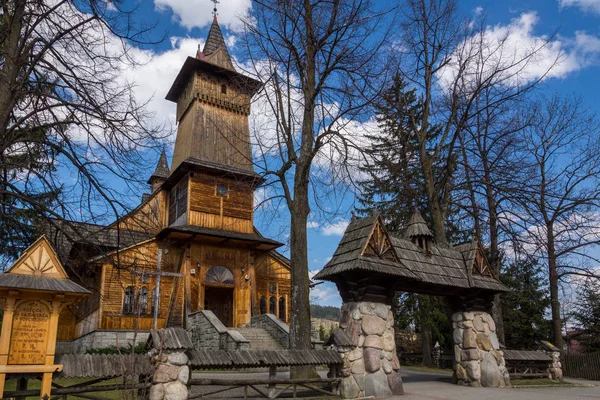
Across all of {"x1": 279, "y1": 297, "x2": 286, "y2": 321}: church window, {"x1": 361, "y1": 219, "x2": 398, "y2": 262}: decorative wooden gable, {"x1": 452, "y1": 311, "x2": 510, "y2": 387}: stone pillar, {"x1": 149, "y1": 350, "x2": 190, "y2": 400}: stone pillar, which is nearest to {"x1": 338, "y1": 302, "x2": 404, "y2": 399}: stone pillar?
{"x1": 361, "y1": 219, "x2": 398, "y2": 262}: decorative wooden gable

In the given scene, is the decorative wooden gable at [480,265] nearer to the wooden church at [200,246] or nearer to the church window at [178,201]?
the wooden church at [200,246]

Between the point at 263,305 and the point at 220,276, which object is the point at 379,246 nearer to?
the point at 220,276

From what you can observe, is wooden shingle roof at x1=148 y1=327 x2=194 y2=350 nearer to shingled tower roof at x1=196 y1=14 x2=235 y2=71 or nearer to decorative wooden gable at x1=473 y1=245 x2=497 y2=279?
decorative wooden gable at x1=473 y1=245 x2=497 y2=279

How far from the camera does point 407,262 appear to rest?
12.2 metres

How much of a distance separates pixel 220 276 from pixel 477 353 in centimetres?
1430

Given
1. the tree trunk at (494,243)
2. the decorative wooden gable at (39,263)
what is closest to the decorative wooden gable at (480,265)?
the tree trunk at (494,243)

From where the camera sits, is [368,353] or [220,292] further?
[220,292]

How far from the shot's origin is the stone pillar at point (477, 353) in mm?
13141

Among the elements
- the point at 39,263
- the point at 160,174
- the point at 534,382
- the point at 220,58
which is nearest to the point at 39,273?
the point at 39,263

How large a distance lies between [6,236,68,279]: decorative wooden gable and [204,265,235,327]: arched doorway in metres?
16.7

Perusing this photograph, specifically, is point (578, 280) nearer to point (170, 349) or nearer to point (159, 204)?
point (170, 349)

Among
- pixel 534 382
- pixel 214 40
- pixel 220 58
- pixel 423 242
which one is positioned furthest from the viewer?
pixel 214 40

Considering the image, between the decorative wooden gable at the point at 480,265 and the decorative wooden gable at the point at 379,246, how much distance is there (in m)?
3.59

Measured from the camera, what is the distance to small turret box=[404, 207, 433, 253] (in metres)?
13.3
